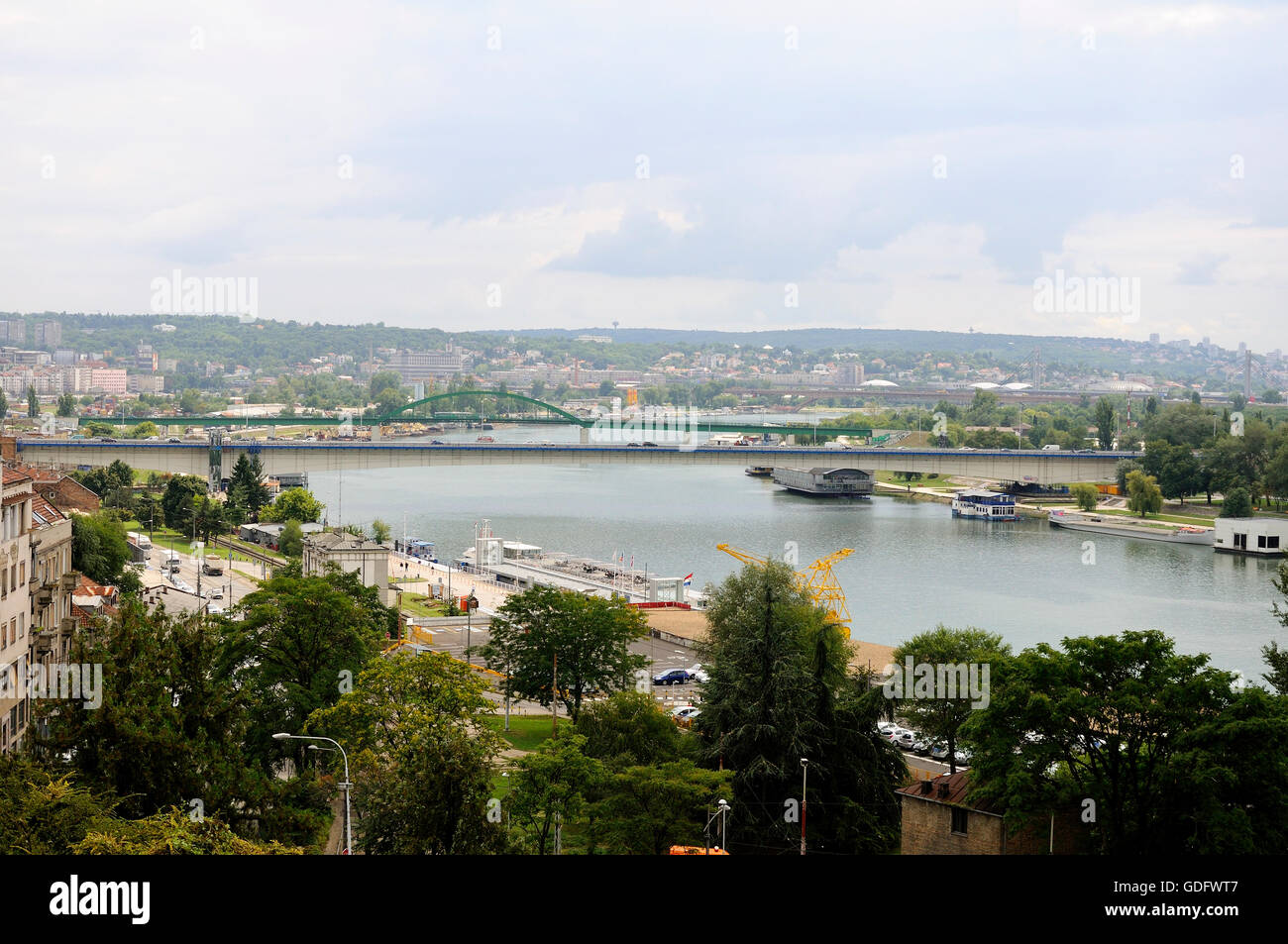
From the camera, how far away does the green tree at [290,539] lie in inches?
1400

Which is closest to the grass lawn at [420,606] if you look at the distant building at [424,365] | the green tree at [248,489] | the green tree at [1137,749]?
the green tree at [248,489]

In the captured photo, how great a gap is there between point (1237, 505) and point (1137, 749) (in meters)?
40.2

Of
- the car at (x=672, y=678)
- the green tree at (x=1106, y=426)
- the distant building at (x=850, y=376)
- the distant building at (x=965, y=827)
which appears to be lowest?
the car at (x=672, y=678)

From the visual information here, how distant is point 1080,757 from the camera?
36.3ft

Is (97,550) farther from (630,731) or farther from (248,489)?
(248,489)

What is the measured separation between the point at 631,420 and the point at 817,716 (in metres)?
84.6

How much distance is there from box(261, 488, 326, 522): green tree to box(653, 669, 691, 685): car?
21892 mm

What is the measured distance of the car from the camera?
21672 millimetres

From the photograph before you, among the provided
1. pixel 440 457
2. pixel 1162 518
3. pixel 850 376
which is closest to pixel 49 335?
pixel 850 376

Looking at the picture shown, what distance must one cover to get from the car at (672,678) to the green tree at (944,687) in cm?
525

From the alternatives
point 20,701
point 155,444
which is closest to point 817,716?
point 20,701

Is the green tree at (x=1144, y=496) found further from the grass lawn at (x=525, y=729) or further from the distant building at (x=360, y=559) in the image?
the grass lawn at (x=525, y=729)
